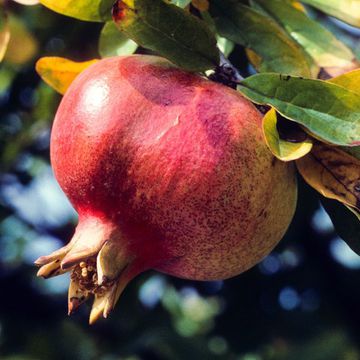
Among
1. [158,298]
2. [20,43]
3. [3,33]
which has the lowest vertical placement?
[158,298]

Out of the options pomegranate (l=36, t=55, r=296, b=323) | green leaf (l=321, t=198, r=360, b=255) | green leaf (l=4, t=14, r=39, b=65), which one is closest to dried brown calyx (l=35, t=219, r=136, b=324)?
pomegranate (l=36, t=55, r=296, b=323)

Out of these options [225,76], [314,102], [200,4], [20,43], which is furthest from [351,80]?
[20,43]

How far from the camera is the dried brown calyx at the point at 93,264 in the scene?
37.4 inches

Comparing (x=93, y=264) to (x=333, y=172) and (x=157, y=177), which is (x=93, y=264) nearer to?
(x=157, y=177)

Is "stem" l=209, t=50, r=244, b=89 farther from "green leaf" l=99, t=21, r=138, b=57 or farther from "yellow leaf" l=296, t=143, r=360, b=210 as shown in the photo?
"green leaf" l=99, t=21, r=138, b=57

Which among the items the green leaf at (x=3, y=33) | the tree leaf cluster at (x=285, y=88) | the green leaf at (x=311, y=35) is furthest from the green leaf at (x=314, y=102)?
the green leaf at (x=3, y=33)

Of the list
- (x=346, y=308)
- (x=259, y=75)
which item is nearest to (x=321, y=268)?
(x=346, y=308)

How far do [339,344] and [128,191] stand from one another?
1.48 metres

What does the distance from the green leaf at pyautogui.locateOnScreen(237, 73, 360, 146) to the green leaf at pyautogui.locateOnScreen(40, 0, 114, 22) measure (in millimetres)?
236

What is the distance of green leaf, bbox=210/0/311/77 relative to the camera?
46.3 inches

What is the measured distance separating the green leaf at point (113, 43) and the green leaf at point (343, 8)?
329 millimetres

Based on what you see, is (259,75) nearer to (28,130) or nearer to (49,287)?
(28,130)

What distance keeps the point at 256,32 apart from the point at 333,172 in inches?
11.8

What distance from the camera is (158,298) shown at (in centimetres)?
247
